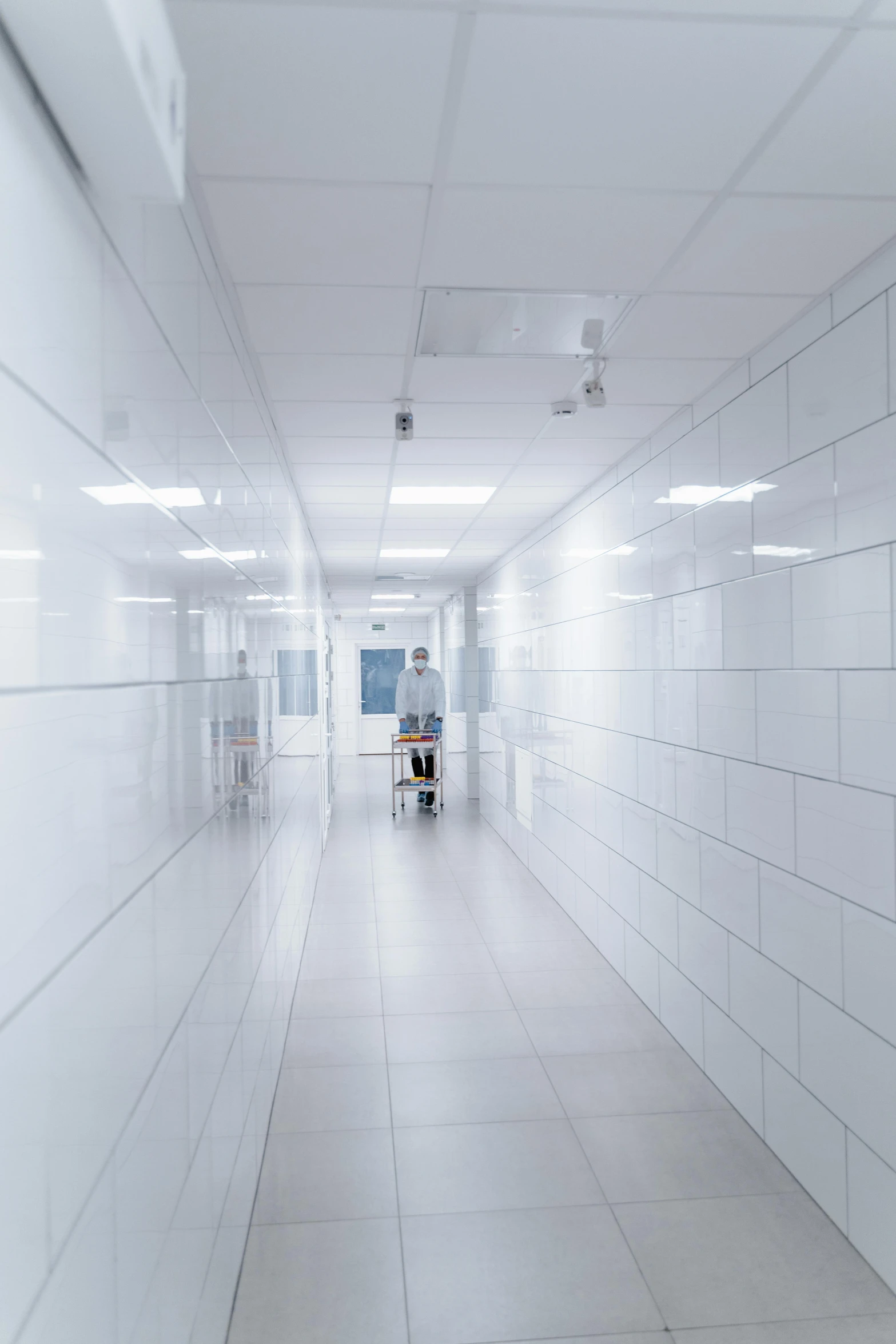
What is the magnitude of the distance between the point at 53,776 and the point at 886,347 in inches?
82.8

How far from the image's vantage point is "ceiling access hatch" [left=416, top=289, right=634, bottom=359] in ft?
8.02

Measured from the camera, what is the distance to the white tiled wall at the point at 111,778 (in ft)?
2.80

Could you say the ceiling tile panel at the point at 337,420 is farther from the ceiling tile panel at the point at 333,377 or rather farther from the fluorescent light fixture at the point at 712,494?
the fluorescent light fixture at the point at 712,494

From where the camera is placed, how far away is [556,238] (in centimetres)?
210

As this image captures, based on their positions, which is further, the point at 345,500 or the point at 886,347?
the point at 345,500

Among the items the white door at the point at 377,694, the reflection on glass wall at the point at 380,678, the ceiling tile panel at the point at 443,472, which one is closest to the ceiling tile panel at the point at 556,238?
the ceiling tile panel at the point at 443,472

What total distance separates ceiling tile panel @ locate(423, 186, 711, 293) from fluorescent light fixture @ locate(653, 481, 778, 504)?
804 mm

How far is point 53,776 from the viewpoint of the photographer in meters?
0.94

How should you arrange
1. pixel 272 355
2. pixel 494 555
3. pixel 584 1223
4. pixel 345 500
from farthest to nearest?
pixel 494 555, pixel 345 500, pixel 272 355, pixel 584 1223

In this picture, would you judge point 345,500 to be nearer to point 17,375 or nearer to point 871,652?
point 871,652

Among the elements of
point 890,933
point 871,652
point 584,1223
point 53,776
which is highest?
point 871,652

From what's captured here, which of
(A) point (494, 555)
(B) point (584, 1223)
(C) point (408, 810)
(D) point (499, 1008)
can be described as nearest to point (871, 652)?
(B) point (584, 1223)

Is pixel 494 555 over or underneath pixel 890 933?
over

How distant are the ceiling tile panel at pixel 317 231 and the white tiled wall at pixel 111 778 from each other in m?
0.10
